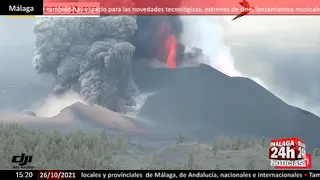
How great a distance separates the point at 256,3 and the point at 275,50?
634mm

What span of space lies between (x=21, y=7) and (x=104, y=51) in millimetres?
1180

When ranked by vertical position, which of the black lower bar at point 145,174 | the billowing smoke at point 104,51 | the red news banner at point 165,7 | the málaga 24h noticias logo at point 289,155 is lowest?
the black lower bar at point 145,174

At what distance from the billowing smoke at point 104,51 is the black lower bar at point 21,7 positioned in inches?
6.2

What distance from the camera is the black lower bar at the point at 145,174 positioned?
521 centimetres

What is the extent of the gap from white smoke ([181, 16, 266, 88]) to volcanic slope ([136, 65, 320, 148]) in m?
0.09

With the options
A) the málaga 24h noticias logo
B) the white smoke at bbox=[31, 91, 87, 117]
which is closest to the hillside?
the white smoke at bbox=[31, 91, 87, 117]

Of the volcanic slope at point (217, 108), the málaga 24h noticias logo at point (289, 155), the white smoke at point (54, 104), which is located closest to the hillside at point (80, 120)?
the white smoke at point (54, 104)

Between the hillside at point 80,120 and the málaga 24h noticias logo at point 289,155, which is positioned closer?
the málaga 24h noticias logo at point 289,155

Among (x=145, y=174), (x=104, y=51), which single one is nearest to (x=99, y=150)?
(x=145, y=174)

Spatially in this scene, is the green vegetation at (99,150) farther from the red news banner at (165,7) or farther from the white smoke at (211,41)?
the red news banner at (165,7)

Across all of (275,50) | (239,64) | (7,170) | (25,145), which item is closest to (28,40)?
(25,145)

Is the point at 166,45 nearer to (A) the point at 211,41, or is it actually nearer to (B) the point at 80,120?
(A) the point at 211,41

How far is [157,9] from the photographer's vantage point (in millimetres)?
5242

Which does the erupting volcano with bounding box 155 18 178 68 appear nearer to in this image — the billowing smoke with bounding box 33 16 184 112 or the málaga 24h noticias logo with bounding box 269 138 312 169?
the billowing smoke with bounding box 33 16 184 112
